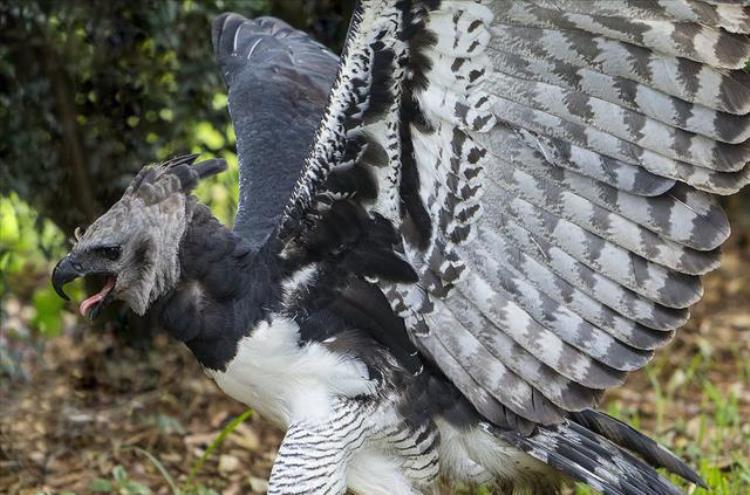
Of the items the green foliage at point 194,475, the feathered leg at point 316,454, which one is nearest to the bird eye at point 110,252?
the feathered leg at point 316,454

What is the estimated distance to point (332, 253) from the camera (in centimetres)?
463

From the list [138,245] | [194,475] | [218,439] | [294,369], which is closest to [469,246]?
[294,369]

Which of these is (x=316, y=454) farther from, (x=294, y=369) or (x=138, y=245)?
(x=138, y=245)

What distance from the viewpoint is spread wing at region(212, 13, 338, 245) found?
541cm

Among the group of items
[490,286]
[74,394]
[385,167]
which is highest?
[385,167]

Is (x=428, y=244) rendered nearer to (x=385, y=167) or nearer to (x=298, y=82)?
(x=385, y=167)

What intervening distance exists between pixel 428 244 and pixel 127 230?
3.48ft

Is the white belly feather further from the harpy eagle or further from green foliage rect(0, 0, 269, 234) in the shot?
green foliage rect(0, 0, 269, 234)

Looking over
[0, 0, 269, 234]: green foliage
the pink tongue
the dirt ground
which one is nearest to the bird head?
the pink tongue

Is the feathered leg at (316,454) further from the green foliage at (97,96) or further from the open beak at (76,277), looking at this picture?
the green foliage at (97,96)

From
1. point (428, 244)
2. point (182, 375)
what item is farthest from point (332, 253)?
point (182, 375)

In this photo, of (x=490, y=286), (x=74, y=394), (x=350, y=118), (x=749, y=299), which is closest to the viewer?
(x=350, y=118)

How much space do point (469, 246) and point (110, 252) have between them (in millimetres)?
1246

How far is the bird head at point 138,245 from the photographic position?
15.4 ft
